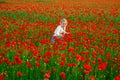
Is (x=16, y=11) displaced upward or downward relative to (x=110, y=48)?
downward

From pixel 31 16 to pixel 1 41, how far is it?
9.37m

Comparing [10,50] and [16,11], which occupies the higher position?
[10,50]

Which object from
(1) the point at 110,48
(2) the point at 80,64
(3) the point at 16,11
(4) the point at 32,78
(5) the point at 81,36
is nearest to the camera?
(4) the point at 32,78

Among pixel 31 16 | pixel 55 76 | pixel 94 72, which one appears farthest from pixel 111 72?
pixel 31 16

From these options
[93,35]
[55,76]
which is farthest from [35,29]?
[55,76]

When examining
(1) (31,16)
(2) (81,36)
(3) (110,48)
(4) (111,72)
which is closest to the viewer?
(4) (111,72)

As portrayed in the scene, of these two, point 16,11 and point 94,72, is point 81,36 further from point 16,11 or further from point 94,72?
point 16,11

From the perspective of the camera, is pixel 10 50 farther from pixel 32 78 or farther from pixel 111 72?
pixel 111 72

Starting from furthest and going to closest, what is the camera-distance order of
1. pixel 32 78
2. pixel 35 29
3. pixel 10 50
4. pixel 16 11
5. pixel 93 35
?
pixel 16 11 → pixel 35 29 → pixel 93 35 → pixel 10 50 → pixel 32 78

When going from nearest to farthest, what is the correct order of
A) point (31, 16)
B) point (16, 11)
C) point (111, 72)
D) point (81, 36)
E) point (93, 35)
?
point (111, 72), point (81, 36), point (93, 35), point (31, 16), point (16, 11)

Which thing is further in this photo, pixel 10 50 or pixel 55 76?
pixel 10 50

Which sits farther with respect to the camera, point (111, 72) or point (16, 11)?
point (16, 11)

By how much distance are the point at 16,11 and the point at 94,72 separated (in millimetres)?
14205

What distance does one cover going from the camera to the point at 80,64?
6.84 meters
